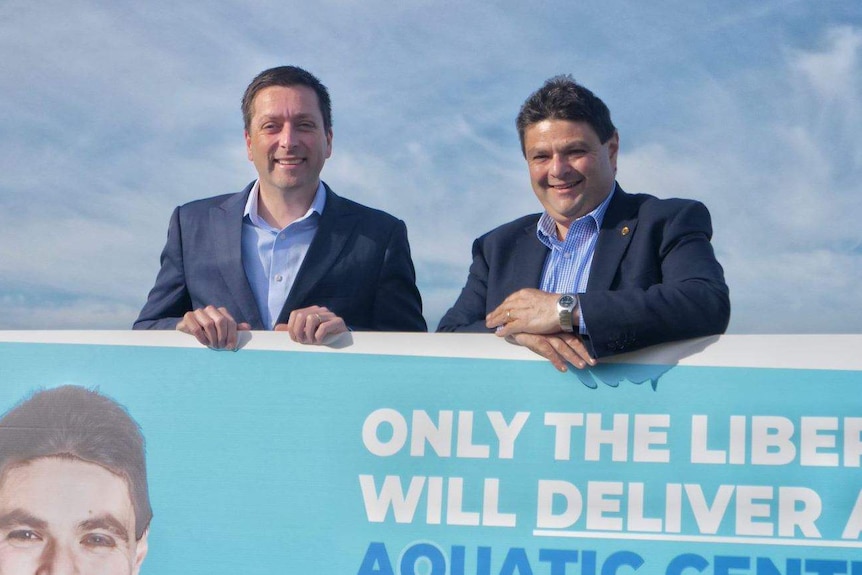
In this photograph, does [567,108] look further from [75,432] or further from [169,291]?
[75,432]

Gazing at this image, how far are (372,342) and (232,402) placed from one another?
1.48 feet

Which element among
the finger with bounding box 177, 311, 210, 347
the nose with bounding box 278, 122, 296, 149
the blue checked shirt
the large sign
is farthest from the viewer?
the nose with bounding box 278, 122, 296, 149

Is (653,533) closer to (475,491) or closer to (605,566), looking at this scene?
(605,566)

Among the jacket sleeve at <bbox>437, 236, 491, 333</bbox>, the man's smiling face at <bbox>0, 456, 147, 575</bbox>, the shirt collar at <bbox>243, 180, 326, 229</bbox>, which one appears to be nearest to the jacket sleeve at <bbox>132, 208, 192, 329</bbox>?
the shirt collar at <bbox>243, 180, 326, 229</bbox>

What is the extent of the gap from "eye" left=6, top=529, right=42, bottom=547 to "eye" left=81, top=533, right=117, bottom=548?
14cm

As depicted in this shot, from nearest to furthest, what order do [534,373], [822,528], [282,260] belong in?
[822,528], [534,373], [282,260]

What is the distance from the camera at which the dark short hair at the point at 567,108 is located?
3562 mm

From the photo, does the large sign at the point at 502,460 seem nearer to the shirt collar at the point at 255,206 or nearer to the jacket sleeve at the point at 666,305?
the jacket sleeve at the point at 666,305

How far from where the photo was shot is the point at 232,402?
3180 millimetres

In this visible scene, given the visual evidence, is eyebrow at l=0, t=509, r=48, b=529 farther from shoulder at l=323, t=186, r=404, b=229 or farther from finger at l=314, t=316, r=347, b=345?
shoulder at l=323, t=186, r=404, b=229

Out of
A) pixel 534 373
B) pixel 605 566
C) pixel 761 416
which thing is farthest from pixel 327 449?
pixel 761 416

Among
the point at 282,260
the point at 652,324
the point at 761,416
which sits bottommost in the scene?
the point at 761,416

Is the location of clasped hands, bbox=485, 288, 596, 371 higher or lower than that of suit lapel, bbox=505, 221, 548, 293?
lower

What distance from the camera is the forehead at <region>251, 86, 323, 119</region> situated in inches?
152
